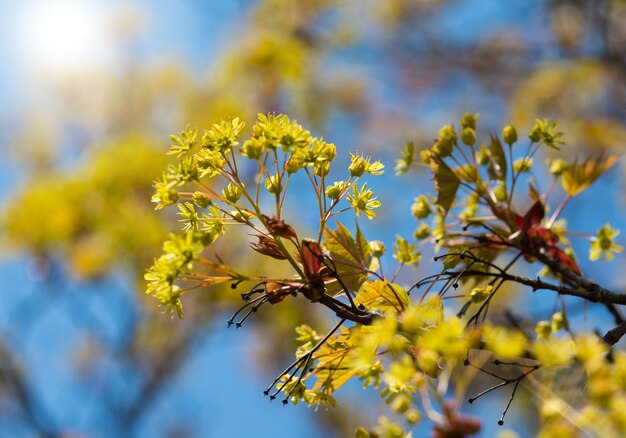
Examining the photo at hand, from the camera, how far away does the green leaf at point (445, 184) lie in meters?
0.85

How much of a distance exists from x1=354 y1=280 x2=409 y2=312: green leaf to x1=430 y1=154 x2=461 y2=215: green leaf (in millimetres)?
220

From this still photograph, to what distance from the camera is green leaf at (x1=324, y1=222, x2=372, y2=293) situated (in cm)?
76

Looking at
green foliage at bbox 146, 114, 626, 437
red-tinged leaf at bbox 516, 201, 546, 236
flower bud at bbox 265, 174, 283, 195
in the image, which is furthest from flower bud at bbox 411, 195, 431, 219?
flower bud at bbox 265, 174, 283, 195

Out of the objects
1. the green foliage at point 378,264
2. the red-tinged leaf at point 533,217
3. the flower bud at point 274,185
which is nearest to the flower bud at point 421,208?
the green foliage at point 378,264

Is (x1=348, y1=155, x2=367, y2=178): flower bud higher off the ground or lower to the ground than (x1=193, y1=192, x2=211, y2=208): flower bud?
higher

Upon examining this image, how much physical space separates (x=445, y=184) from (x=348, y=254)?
190mm

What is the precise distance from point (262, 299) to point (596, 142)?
4.06 m

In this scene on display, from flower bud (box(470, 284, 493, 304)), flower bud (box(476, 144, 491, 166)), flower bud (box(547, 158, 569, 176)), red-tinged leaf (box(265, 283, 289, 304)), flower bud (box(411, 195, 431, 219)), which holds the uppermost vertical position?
flower bud (box(476, 144, 491, 166))

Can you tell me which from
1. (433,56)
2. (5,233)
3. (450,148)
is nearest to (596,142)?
(433,56)

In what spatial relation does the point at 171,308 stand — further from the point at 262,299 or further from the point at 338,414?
the point at 338,414

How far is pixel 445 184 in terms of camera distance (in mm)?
847

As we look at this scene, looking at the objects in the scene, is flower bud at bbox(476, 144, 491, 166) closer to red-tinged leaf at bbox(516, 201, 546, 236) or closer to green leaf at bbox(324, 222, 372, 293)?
red-tinged leaf at bbox(516, 201, 546, 236)

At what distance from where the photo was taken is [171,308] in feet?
2.10

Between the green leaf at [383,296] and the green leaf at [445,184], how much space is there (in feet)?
0.72
